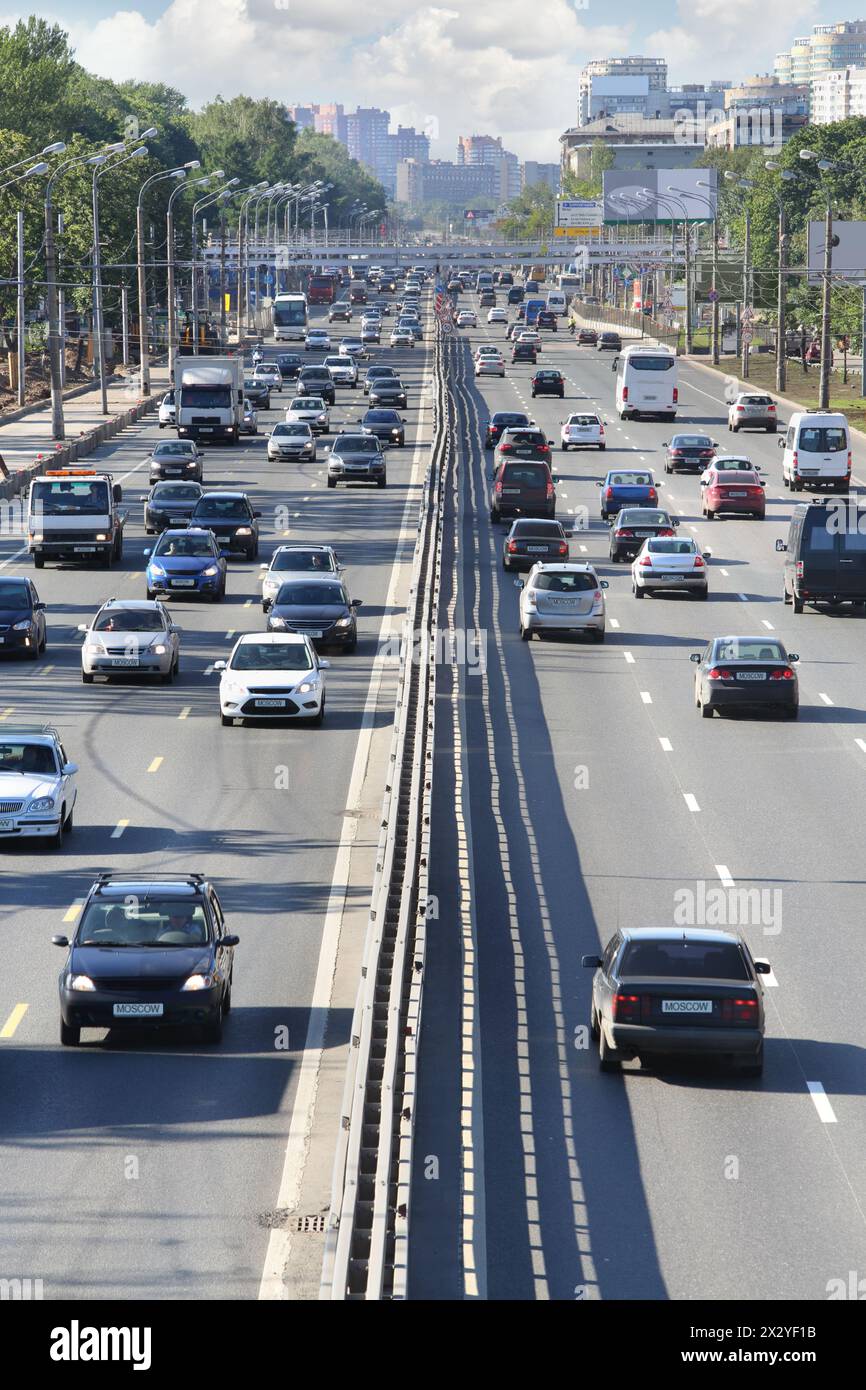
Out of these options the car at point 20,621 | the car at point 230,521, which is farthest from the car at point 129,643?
the car at point 230,521

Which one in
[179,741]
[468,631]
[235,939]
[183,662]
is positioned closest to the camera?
[235,939]

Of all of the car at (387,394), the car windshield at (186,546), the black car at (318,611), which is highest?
the car at (387,394)

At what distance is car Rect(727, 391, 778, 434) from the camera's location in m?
87.1

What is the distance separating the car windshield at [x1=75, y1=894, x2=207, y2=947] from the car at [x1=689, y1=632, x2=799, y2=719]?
57.4 ft

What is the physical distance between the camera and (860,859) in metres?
26.2

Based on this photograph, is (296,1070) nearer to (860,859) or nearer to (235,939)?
(235,939)

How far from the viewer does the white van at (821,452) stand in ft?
221

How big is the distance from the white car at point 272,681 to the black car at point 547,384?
68.0 metres

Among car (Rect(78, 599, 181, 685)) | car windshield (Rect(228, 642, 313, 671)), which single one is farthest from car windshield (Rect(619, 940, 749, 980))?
car (Rect(78, 599, 181, 685))

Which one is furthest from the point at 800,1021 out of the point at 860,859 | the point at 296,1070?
the point at 860,859

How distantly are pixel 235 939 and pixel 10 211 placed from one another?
328 ft

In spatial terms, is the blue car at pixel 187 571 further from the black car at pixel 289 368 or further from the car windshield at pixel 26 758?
the black car at pixel 289 368

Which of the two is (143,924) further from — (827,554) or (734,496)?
(734,496)

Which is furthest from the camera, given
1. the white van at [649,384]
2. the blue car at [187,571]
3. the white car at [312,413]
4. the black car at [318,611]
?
the white van at [649,384]
